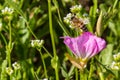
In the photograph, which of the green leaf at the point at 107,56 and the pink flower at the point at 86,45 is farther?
the green leaf at the point at 107,56

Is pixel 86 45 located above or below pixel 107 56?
above

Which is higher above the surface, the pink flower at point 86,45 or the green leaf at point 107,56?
the pink flower at point 86,45

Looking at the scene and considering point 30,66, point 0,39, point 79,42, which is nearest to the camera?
point 79,42

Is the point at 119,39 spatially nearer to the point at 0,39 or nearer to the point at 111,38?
the point at 111,38

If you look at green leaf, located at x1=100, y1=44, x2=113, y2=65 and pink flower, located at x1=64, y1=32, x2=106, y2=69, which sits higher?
pink flower, located at x1=64, y1=32, x2=106, y2=69

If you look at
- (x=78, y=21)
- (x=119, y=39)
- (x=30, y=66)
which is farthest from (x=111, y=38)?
(x=78, y=21)

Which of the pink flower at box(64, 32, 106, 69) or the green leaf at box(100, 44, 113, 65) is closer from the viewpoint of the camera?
the pink flower at box(64, 32, 106, 69)

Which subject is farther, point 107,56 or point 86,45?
point 107,56

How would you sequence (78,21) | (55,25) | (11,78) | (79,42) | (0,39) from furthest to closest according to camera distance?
(55,25), (0,39), (11,78), (78,21), (79,42)
